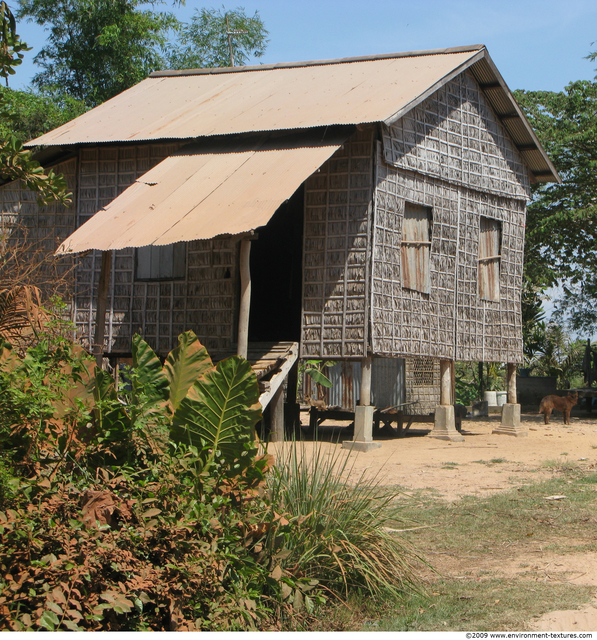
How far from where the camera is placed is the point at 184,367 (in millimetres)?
4844

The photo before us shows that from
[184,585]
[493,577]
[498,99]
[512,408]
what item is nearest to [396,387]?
[512,408]

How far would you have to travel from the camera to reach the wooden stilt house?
11172mm

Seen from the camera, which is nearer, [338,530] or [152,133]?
[338,530]

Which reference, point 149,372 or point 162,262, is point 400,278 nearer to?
point 162,262

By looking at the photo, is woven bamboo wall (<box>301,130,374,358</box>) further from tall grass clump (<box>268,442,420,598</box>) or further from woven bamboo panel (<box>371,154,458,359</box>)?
tall grass clump (<box>268,442,420,598</box>)

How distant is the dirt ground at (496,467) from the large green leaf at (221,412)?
3.31 feet

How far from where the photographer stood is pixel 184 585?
158 inches

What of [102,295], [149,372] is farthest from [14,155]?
[102,295]

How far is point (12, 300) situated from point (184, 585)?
1838 mm

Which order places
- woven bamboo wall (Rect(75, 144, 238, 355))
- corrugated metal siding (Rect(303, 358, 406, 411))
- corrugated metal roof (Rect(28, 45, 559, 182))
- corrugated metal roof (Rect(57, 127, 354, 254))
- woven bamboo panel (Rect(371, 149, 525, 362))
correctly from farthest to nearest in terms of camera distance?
corrugated metal siding (Rect(303, 358, 406, 411))
woven bamboo wall (Rect(75, 144, 238, 355))
woven bamboo panel (Rect(371, 149, 525, 362))
corrugated metal roof (Rect(28, 45, 559, 182))
corrugated metal roof (Rect(57, 127, 354, 254))

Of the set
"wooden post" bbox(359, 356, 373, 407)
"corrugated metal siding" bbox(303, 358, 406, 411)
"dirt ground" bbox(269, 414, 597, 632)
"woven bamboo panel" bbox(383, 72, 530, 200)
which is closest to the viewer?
"dirt ground" bbox(269, 414, 597, 632)

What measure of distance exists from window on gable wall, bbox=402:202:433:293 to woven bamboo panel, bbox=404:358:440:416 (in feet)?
22.0

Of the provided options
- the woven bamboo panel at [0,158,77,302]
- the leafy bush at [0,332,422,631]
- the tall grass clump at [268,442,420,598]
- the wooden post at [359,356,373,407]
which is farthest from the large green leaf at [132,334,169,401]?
the woven bamboo panel at [0,158,77,302]

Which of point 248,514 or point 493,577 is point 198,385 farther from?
point 493,577
